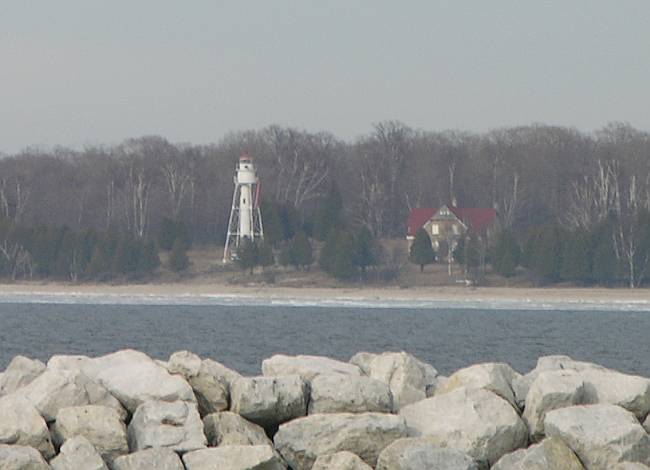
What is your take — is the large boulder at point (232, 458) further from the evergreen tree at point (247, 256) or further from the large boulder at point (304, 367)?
the evergreen tree at point (247, 256)

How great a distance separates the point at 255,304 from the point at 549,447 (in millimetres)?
56657

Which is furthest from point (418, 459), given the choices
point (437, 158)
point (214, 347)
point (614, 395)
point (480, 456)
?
point (437, 158)

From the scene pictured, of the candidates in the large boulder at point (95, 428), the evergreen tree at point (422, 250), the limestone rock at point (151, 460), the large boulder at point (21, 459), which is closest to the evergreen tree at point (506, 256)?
the evergreen tree at point (422, 250)

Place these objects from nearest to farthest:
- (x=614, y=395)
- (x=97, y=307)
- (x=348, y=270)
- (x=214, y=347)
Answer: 1. (x=614, y=395)
2. (x=214, y=347)
3. (x=97, y=307)
4. (x=348, y=270)

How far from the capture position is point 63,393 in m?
12.5

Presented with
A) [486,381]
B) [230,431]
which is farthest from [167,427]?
[486,381]

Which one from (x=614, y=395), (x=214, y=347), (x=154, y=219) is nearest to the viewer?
(x=614, y=395)

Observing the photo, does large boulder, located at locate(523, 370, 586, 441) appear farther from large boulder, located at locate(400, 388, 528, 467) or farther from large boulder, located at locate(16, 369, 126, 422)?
large boulder, located at locate(16, 369, 126, 422)

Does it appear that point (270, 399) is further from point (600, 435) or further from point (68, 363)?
point (600, 435)

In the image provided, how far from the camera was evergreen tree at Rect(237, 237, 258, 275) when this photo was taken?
76438 millimetres

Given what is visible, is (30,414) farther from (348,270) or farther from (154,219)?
(154,219)

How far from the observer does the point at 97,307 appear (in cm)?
6462

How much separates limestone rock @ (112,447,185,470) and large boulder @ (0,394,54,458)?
54 cm

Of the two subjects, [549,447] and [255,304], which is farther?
[255,304]
